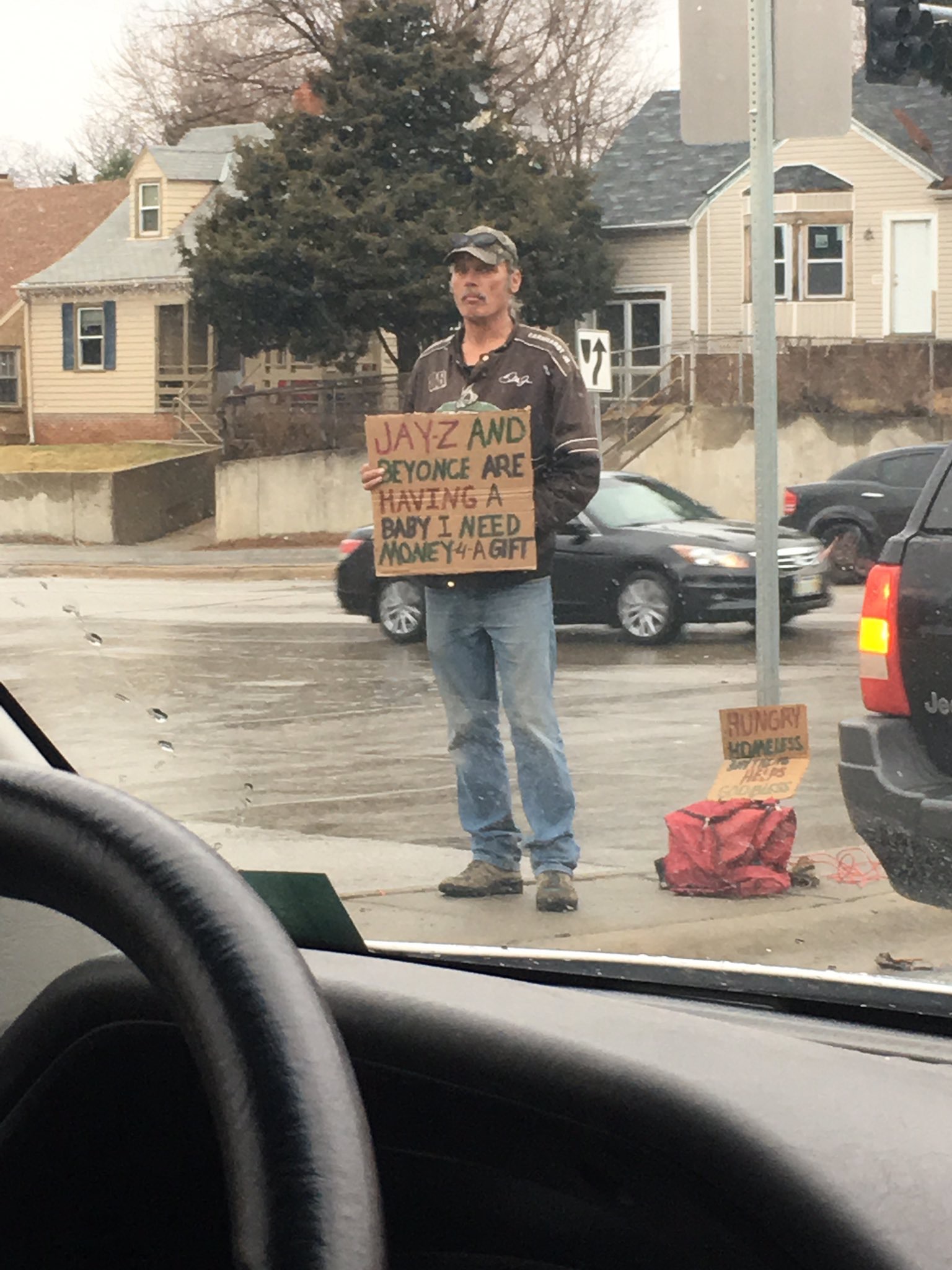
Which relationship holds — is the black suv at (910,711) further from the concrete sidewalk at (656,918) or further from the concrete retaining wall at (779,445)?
the concrete retaining wall at (779,445)

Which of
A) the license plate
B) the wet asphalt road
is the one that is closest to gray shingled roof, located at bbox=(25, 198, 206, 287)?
the wet asphalt road

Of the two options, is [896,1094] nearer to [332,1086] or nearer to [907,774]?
[332,1086]

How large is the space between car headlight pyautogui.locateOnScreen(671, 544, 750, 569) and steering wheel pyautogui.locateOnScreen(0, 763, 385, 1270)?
714cm

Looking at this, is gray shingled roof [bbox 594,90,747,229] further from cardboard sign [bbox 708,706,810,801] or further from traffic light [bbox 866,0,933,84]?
cardboard sign [bbox 708,706,810,801]

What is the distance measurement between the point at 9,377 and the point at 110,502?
76 cm

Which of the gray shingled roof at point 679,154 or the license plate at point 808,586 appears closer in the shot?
the gray shingled roof at point 679,154

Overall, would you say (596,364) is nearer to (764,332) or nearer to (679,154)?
(764,332)

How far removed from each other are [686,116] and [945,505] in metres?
1.05

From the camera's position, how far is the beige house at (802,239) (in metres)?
5.05

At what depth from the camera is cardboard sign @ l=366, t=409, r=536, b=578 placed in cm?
421

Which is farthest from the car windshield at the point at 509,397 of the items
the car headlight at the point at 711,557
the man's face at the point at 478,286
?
the car headlight at the point at 711,557

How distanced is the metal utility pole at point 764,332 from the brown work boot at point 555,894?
0.75 meters

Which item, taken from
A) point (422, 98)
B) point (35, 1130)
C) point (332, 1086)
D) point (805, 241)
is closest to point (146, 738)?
point (805, 241)

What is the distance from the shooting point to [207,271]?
15.5 ft
